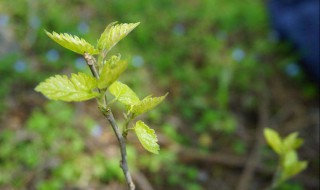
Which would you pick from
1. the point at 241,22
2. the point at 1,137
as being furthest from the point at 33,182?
the point at 241,22

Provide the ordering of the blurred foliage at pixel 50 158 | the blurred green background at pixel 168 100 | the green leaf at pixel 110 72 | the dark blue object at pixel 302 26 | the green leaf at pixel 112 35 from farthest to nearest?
the dark blue object at pixel 302 26, the blurred green background at pixel 168 100, the blurred foliage at pixel 50 158, the green leaf at pixel 112 35, the green leaf at pixel 110 72

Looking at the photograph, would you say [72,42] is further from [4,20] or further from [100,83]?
[4,20]

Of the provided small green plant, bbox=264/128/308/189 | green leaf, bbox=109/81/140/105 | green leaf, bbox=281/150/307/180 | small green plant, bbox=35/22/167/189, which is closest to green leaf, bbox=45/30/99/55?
small green plant, bbox=35/22/167/189

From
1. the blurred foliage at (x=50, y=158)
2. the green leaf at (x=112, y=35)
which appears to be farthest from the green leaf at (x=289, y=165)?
the blurred foliage at (x=50, y=158)

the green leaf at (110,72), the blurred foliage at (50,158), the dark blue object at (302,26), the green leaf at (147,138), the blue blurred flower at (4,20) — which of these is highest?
the blue blurred flower at (4,20)

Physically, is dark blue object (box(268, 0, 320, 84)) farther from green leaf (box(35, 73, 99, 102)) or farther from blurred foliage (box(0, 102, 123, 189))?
green leaf (box(35, 73, 99, 102))

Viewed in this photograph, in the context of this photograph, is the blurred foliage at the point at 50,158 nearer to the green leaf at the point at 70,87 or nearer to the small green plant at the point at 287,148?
the small green plant at the point at 287,148
